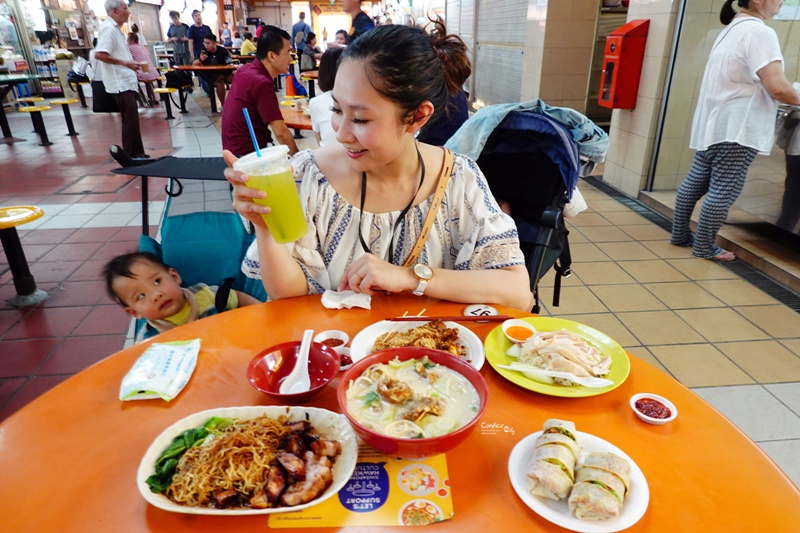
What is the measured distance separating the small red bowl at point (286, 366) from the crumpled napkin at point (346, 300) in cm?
22

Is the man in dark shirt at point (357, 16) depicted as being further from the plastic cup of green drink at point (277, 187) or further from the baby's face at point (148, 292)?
the plastic cup of green drink at point (277, 187)

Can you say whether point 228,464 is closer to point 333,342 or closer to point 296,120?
point 333,342

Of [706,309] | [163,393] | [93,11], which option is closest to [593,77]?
[706,309]

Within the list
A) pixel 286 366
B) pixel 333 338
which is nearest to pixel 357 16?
pixel 333 338

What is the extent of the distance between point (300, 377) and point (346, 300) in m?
0.32

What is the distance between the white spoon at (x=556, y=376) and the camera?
37.0 inches

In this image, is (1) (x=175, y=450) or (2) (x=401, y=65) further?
(2) (x=401, y=65)

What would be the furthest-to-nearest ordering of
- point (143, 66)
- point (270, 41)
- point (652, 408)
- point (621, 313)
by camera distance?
point (143, 66) < point (270, 41) < point (621, 313) < point (652, 408)

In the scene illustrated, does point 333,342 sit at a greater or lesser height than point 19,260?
greater

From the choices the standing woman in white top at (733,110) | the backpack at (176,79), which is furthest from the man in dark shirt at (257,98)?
the backpack at (176,79)

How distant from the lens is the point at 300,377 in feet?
3.20

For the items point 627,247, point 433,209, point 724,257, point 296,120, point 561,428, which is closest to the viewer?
point 561,428

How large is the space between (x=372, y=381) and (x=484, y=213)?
28.4 inches

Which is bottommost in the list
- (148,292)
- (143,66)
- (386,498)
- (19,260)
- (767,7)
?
(19,260)
